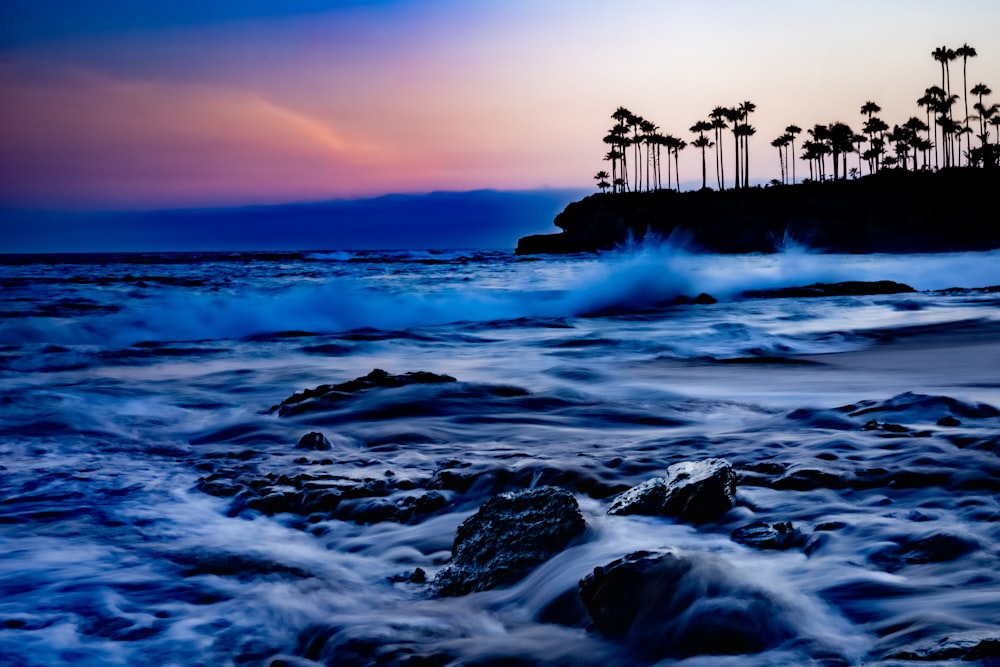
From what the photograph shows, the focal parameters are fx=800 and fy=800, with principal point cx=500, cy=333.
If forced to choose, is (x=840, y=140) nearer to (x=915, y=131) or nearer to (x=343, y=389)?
(x=915, y=131)

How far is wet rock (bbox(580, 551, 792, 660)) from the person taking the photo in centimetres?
202

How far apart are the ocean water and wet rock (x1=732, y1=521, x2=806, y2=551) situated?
65 millimetres

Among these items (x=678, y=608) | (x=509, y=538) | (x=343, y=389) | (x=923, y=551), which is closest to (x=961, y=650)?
(x=678, y=608)

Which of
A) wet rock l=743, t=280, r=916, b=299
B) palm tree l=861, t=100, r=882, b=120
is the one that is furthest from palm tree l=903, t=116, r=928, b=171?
wet rock l=743, t=280, r=916, b=299

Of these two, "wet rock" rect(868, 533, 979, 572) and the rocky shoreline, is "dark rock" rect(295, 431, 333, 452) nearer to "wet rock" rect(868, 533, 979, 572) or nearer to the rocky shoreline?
"wet rock" rect(868, 533, 979, 572)

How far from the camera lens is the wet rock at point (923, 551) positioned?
248cm

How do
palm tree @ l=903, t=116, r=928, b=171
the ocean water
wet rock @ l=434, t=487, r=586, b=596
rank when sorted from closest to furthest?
1. the ocean water
2. wet rock @ l=434, t=487, r=586, b=596
3. palm tree @ l=903, t=116, r=928, b=171

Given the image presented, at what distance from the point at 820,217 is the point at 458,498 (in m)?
69.4

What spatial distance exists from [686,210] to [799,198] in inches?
407

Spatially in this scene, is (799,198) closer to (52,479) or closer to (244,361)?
(244,361)

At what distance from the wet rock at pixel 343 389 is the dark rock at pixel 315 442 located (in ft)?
3.80

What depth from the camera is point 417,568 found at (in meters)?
2.78

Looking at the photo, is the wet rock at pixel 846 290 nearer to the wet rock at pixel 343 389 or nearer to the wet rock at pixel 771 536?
the wet rock at pixel 343 389

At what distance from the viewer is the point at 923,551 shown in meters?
2.55
